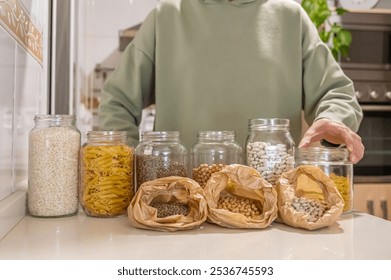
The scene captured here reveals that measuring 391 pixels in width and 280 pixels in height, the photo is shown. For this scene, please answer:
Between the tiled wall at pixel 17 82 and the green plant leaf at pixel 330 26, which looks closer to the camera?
the tiled wall at pixel 17 82

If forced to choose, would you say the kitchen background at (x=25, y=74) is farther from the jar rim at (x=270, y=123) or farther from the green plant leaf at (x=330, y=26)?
the green plant leaf at (x=330, y=26)

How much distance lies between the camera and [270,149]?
908 millimetres

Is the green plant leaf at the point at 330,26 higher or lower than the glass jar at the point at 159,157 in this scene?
higher

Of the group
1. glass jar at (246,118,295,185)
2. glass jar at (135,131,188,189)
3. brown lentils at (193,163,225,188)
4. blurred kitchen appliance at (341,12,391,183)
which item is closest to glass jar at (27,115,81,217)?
glass jar at (135,131,188,189)

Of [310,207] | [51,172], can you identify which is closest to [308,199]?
[310,207]

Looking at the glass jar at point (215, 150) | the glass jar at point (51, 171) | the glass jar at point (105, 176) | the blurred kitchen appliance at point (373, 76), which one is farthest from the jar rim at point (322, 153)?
the blurred kitchen appliance at point (373, 76)

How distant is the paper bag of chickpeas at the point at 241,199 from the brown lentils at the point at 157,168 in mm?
96

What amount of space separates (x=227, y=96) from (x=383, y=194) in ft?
4.88

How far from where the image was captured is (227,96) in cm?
131

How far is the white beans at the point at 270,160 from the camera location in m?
0.90

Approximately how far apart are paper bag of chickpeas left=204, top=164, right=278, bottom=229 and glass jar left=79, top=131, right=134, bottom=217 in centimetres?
17

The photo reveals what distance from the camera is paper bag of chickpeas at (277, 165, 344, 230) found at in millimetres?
769

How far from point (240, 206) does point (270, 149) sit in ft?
0.53

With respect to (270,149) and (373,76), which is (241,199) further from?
(373,76)
